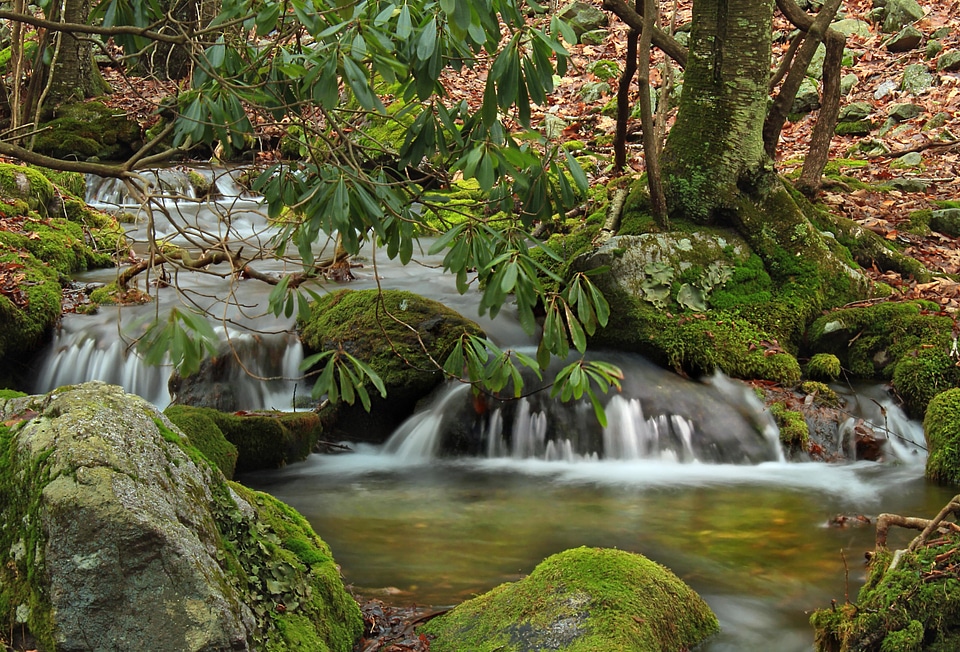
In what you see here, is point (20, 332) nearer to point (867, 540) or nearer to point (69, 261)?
point (69, 261)

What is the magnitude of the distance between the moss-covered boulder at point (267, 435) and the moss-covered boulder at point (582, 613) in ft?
9.61

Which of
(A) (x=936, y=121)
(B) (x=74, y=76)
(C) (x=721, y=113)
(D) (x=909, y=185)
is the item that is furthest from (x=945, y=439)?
(B) (x=74, y=76)

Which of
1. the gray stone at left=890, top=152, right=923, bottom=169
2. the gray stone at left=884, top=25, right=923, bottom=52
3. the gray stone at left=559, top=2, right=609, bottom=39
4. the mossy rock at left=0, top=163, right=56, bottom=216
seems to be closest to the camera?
the mossy rock at left=0, top=163, right=56, bottom=216

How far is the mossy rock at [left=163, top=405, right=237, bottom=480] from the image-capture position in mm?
5430

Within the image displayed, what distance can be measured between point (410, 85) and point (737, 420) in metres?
4.90

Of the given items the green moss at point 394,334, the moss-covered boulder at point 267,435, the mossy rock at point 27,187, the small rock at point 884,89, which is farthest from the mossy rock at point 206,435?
the small rock at point 884,89

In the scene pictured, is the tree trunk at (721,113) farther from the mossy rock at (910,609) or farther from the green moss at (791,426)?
the mossy rock at (910,609)

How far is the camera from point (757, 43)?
26.2 feet

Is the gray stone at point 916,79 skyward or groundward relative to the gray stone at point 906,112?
skyward

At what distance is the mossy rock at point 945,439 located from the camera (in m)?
6.35

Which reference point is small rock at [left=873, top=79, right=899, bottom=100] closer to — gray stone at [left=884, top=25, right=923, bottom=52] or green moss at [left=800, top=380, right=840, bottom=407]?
gray stone at [left=884, top=25, right=923, bottom=52]

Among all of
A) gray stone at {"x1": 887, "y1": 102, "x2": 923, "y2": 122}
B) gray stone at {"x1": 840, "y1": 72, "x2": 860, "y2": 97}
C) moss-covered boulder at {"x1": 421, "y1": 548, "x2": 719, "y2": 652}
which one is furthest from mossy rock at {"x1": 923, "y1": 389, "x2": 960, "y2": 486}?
gray stone at {"x1": 840, "y1": 72, "x2": 860, "y2": 97}

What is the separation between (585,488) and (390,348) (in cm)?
201

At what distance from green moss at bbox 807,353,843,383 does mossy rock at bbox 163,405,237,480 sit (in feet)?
15.9
